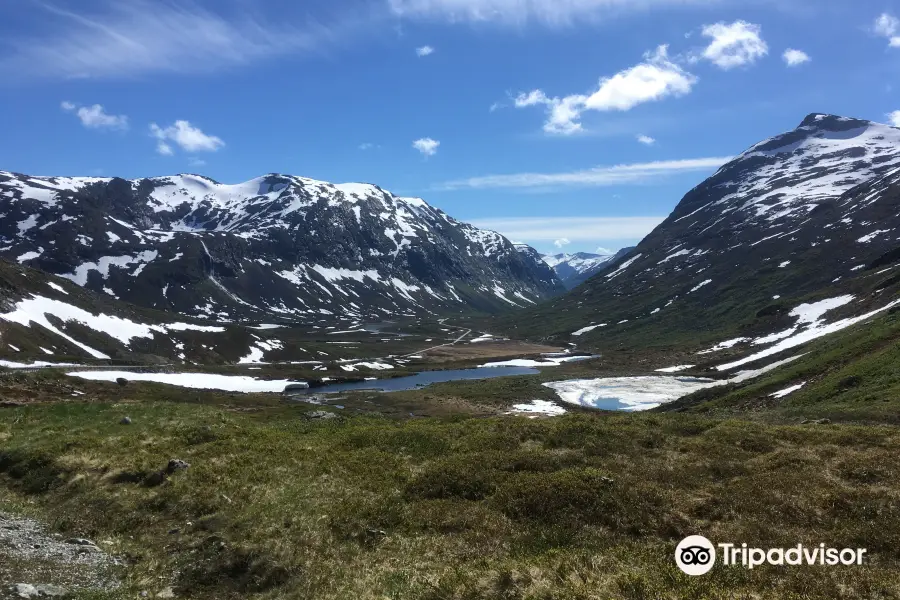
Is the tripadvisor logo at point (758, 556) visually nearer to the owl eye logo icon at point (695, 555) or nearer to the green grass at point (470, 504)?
the owl eye logo icon at point (695, 555)

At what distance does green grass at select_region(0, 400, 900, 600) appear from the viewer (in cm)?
Result: 1412

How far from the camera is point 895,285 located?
102812 mm

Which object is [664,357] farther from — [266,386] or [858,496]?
[858,496]

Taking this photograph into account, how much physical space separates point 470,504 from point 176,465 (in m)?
13.9

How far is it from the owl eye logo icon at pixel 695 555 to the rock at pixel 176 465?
20.8 m

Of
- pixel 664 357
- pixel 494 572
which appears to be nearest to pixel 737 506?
pixel 494 572

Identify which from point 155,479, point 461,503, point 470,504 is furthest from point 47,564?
point 470,504

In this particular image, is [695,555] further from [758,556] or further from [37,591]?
[37,591]

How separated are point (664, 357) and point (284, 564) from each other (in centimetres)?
16470

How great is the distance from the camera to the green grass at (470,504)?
1412cm

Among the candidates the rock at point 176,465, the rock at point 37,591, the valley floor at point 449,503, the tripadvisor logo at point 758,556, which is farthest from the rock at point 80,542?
the tripadvisor logo at point 758,556

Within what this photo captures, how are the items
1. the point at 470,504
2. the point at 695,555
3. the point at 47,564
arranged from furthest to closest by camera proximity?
the point at 470,504 → the point at 47,564 → the point at 695,555

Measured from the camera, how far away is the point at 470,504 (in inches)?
A: 784

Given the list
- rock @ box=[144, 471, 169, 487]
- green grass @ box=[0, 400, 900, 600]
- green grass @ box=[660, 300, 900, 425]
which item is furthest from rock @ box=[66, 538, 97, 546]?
green grass @ box=[660, 300, 900, 425]
